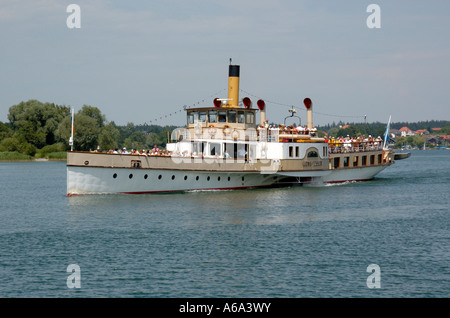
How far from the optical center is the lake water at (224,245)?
70.6 feet

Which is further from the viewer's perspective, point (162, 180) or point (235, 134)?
point (235, 134)

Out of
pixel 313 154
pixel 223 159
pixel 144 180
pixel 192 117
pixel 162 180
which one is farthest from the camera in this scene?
pixel 313 154

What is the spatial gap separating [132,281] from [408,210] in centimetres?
2281

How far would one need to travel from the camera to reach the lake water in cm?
2153

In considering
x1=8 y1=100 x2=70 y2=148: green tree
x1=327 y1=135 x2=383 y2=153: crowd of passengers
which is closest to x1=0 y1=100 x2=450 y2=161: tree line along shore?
x1=8 y1=100 x2=70 y2=148: green tree

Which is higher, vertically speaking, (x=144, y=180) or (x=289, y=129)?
(x=289, y=129)

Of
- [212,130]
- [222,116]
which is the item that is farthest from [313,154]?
[212,130]

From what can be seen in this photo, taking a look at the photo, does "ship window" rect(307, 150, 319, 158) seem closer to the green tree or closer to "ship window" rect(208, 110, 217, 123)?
"ship window" rect(208, 110, 217, 123)

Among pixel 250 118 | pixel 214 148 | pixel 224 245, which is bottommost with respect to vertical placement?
pixel 224 245

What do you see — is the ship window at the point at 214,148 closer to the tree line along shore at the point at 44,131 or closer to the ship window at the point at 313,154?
the ship window at the point at 313,154

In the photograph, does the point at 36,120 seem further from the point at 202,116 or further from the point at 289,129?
the point at 289,129

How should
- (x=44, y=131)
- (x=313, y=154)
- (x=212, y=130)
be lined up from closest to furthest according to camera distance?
(x=212, y=130), (x=313, y=154), (x=44, y=131)

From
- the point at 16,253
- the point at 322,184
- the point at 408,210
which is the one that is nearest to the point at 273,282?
the point at 16,253

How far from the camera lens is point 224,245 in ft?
91.1
